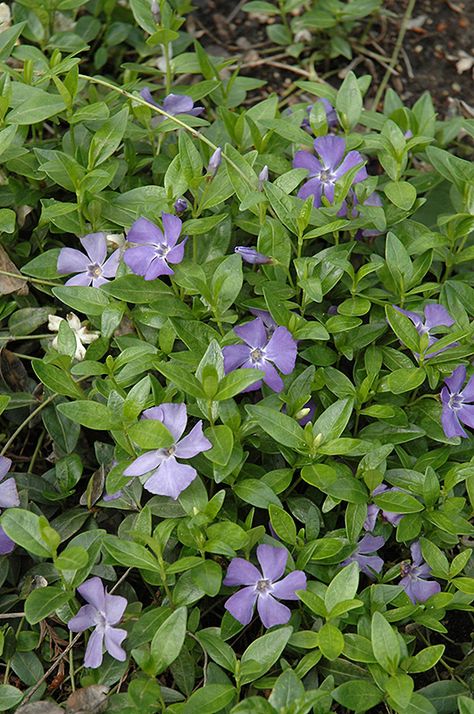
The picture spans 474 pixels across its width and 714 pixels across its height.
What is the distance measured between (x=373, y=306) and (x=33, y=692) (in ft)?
4.23

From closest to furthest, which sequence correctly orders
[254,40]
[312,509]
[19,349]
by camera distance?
[312,509] → [19,349] → [254,40]

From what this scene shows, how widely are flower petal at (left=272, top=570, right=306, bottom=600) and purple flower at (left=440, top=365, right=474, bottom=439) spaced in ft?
1.73

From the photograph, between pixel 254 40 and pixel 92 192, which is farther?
pixel 254 40

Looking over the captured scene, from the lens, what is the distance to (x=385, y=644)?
1.82 metres

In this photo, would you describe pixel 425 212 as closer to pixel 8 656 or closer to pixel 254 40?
pixel 254 40

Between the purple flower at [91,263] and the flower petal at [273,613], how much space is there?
94 cm

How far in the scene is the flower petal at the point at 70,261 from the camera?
2275mm

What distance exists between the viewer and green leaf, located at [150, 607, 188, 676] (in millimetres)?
1792

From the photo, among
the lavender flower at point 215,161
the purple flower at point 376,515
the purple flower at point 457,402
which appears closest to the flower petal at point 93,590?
the purple flower at point 376,515

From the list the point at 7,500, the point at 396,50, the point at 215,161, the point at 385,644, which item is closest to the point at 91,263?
the point at 215,161

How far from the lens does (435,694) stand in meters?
1.95

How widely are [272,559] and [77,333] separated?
2.59ft

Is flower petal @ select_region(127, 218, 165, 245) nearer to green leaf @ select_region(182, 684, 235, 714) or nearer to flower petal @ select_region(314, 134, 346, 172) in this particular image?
flower petal @ select_region(314, 134, 346, 172)

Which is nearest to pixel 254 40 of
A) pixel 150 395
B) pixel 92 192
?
pixel 92 192
